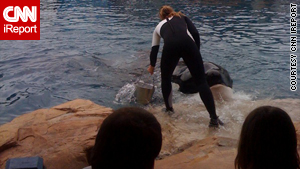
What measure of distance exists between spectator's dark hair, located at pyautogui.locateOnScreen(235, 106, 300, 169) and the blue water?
4239 millimetres

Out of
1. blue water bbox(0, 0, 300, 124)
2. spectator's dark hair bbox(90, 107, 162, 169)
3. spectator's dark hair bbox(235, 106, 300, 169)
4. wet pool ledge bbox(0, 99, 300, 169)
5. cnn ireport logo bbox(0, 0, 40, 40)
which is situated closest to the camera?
spectator's dark hair bbox(90, 107, 162, 169)

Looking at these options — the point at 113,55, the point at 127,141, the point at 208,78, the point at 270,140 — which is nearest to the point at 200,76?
the point at 208,78

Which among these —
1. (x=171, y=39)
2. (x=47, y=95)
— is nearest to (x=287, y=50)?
(x=171, y=39)

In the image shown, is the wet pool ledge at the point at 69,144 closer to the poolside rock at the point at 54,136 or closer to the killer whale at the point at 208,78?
the poolside rock at the point at 54,136

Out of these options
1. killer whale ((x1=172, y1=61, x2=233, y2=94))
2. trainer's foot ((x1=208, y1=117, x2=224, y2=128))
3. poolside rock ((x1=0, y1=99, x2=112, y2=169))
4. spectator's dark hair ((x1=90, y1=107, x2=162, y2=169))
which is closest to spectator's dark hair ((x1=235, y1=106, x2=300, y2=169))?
spectator's dark hair ((x1=90, y1=107, x2=162, y2=169))

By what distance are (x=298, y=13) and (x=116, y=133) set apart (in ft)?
48.9

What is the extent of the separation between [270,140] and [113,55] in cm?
766

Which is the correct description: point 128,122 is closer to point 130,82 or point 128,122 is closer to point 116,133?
point 116,133

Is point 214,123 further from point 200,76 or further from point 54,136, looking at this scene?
point 54,136

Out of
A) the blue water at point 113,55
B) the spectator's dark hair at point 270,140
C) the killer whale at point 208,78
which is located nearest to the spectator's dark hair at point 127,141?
the spectator's dark hair at point 270,140

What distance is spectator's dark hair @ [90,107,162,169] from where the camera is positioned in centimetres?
153

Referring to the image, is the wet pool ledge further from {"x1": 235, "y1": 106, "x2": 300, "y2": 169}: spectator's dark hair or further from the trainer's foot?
{"x1": 235, "y1": 106, "x2": 300, "y2": 169}: spectator's dark hair

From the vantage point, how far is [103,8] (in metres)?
18.5

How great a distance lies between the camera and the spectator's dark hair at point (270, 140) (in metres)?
1.68
